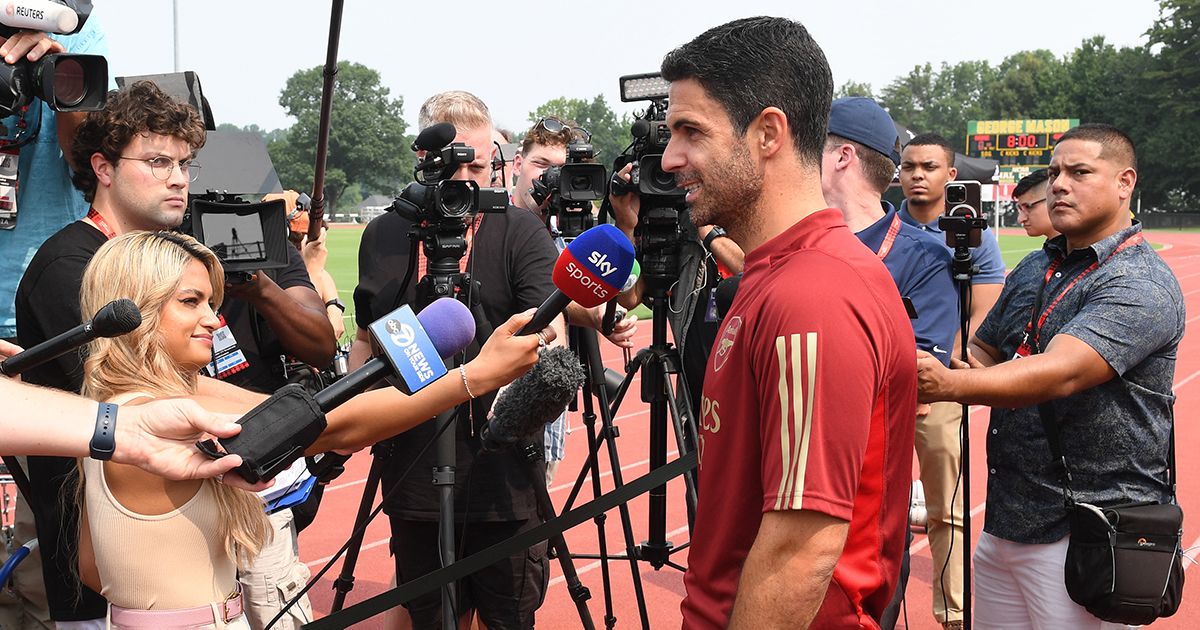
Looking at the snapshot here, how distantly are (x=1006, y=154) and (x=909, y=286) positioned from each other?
182 feet

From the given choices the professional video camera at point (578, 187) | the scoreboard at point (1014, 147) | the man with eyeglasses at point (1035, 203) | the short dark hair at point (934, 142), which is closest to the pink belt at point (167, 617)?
the professional video camera at point (578, 187)

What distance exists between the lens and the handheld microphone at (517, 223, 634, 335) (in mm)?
2477

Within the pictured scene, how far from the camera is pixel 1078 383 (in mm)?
3080

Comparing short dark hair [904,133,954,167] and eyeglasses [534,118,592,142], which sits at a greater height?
eyeglasses [534,118,592,142]

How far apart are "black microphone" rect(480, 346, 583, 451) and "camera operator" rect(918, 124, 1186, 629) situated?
1.10 meters

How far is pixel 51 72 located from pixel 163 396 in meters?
1.03

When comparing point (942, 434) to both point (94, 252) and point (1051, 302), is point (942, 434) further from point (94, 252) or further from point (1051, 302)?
point (94, 252)

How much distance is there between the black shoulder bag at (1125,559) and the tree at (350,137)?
240ft

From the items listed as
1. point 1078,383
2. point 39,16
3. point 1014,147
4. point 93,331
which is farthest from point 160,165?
point 1014,147

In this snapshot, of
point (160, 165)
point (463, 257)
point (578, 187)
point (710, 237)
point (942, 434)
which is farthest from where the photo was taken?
point (942, 434)

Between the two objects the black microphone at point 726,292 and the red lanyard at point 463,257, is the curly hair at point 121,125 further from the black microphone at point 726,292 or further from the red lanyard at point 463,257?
the black microphone at point 726,292

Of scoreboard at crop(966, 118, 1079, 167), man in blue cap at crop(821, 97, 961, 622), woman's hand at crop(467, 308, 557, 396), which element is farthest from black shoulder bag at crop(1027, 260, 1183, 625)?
scoreboard at crop(966, 118, 1079, 167)

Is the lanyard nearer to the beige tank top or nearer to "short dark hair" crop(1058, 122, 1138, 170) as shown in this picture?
"short dark hair" crop(1058, 122, 1138, 170)

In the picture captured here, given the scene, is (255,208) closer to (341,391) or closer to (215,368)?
(215,368)
